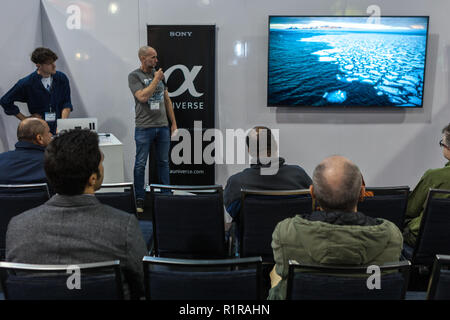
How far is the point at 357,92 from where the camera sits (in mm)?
5184

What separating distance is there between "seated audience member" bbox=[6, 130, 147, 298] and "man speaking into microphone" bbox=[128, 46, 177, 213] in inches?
118

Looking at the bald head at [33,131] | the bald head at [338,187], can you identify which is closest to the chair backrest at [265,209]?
the bald head at [338,187]

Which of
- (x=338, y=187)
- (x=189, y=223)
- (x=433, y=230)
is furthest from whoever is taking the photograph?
(x=189, y=223)

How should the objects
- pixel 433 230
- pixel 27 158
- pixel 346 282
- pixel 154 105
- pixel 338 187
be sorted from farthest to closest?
1. pixel 154 105
2. pixel 27 158
3. pixel 433 230
4. pixel 338 187
5. pixel 346 282

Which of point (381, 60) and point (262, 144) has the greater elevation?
point (381, 60)

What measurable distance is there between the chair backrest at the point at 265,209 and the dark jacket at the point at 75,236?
0.98 m

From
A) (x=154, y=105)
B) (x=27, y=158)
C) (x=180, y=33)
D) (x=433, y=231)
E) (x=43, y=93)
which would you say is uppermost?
(x=180, y=33)

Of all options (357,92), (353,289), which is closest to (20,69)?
(357,92)

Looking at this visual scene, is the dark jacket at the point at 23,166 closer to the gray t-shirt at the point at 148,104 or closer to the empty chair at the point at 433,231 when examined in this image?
the gray t-shirt at the point at 148,104

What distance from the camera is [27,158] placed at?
9.35 ft

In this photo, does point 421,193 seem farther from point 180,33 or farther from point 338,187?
point 180,33

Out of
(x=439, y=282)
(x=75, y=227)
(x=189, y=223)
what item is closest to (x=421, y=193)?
(x=439, y=282)

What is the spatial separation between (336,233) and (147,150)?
11.6ft

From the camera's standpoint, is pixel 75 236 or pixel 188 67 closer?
pixel 75 236
